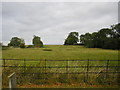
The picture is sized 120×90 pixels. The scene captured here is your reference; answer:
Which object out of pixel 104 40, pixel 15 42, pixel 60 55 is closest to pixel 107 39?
pixel 104 40

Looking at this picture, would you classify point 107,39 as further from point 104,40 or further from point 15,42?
point 15,42

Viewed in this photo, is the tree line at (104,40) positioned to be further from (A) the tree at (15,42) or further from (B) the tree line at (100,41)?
(A) the tree at (15,42)

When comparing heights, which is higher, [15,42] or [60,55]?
[15,42]

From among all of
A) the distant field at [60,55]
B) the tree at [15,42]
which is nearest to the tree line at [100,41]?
the tree at [15,42]

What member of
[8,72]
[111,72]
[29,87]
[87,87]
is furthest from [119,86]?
[8,72]

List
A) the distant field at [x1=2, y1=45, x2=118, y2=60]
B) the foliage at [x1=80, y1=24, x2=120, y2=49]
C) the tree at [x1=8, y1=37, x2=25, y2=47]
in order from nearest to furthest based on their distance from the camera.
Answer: the distant field at [x1=2, y1=45, x2=118, y2=60] < the foliage at [x1=80, y1=24, x2=120, y2=49] < the tree at [x1=8, y1=37, x2=25, y2=47]

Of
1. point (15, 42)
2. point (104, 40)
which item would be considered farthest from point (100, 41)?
point (15, 42)

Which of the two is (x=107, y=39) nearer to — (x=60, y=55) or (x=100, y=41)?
(x=100, y=41)

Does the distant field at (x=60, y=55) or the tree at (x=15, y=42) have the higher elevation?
the tree at (x=15, y=42)

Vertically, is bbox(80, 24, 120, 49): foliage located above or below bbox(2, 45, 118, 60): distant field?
above

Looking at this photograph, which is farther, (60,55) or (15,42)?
(15,42)

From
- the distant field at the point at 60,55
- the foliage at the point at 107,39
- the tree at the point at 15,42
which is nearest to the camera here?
the distant field at the point at 60,55

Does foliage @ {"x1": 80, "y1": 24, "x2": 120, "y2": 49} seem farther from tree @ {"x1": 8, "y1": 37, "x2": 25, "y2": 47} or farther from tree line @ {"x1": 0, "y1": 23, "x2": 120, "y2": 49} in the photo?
tree @ {"x1": 8, "y1": 37, "x2": 25, "y2": 47}

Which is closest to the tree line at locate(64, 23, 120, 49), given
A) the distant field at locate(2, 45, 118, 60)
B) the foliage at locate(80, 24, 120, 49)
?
the foliage at locate(80, 24, 120, 49)
